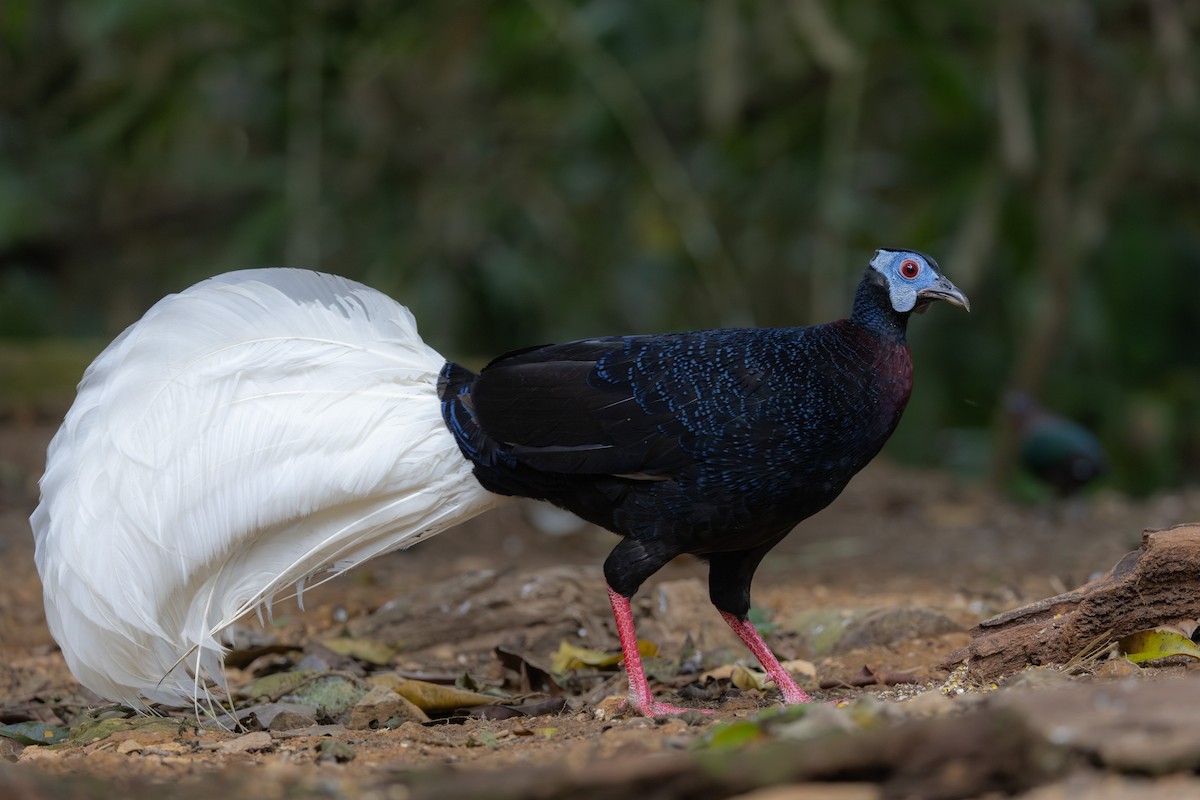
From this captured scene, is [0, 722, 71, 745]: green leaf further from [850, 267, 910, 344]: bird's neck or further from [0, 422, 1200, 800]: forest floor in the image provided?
[850, 267, 910, 344]: bird's neck

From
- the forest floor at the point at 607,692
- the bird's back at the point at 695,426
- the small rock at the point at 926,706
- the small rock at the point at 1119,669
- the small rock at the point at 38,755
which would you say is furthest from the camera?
the bird's back at the point at 695,426

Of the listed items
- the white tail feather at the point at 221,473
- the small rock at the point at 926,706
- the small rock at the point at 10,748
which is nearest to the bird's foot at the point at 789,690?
the small rock at the point at 926,706

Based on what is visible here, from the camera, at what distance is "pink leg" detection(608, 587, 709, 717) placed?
4.02m

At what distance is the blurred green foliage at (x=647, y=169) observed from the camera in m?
10.7

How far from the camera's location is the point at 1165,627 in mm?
3926

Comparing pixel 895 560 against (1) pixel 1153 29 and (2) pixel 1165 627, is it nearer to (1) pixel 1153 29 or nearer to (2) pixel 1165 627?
(2) pixel 1165 627

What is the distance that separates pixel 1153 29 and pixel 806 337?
26.3ft

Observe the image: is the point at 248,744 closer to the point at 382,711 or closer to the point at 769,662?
the point at 382,711

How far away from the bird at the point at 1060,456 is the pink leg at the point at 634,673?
21.2 ft

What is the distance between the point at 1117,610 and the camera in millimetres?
3889

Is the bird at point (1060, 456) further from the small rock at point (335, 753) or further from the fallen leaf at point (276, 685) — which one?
the small rock at point (335, 753)

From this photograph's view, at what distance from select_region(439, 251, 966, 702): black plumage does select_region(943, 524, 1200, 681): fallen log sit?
2.21ft

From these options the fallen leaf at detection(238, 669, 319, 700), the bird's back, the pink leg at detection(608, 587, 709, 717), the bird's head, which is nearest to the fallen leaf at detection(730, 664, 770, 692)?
the pink leg at detection(608, 587, 709, 717)

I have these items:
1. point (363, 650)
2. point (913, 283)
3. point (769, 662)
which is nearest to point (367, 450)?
point (363, 650)
